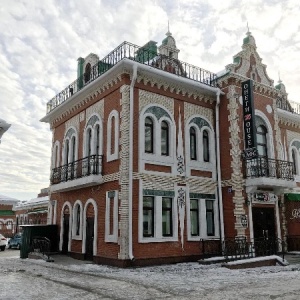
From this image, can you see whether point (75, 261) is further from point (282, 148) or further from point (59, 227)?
point (282, 148)

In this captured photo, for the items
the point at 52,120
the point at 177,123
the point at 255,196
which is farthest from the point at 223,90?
the point at 52,120

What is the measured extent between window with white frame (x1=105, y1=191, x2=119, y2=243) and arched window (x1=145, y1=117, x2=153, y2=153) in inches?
90.6

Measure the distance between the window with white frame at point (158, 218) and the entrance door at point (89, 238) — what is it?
2768 millimetres

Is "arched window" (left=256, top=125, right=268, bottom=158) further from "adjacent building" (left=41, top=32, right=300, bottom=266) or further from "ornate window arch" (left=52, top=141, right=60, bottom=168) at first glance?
"ornate window arch" (left=52, top=141, right=60, bottom=168)

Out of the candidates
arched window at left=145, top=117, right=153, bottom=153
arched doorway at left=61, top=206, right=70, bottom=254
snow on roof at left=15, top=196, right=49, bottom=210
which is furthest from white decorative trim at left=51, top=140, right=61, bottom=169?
snow on roof at left=15, top=196, right=49, bottom=210

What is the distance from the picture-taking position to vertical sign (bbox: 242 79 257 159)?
1505 centimetres

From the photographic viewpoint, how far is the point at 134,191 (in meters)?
13.3

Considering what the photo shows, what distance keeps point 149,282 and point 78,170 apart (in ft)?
24.7

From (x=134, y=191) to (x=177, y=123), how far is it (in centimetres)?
389

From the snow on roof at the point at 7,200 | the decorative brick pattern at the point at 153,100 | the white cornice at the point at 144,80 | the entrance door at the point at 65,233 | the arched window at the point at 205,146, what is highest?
the white cornice at the point at 144,80

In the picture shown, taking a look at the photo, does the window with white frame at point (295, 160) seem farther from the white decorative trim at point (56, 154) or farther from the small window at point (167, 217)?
the white decorative trim at point (56, 154)

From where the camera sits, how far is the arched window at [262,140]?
16750 millimetres

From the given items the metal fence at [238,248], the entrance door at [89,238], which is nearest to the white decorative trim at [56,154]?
the entrance door at [89,238]

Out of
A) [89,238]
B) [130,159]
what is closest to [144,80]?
[130,159]
